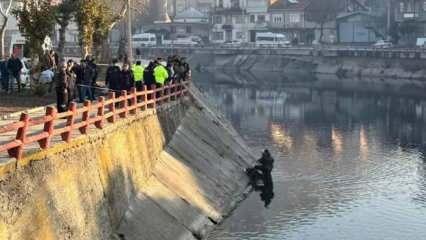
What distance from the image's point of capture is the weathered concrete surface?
15.6m

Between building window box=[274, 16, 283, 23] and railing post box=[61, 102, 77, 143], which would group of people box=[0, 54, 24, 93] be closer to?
railing post box=[61, 102, 77, 143]

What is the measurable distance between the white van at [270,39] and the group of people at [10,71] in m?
87.7

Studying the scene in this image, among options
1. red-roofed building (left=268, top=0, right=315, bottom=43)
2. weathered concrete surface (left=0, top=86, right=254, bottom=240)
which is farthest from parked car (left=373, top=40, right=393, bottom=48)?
weathered concrete surface (left=0, top=86, right=254, bottom=240)

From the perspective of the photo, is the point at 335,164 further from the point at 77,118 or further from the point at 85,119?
the point at 85,119

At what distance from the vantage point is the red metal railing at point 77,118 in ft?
49.8

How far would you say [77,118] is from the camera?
947 inches

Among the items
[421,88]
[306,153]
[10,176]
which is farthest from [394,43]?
[10,176]

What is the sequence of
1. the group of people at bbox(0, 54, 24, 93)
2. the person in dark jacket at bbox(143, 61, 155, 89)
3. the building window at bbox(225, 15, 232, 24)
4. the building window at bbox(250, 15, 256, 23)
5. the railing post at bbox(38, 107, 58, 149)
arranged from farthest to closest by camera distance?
the building window at bbox(225, 15, 232, 24) → the building window at bbox(250, 15, 256, 23) → the person in dark jacket at bbox(143, 61, 155, 89) → the group of people at bbox(0, 54, 24, 93) → the railing post at bbox(38, 107, 58, 149)

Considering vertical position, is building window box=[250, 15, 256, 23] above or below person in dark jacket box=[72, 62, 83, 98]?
above

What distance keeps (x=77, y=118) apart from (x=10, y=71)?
28.7ft

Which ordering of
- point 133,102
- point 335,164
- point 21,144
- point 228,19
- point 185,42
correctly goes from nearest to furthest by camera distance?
point 21,144
point 133,102
point 335,164
point 185,42
point 228,19

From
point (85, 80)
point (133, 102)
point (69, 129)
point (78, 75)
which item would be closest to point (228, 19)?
point (85, 80)

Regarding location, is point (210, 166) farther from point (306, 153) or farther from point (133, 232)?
point (306, 153)

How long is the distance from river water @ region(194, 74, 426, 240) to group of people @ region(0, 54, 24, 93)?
1108 cm
